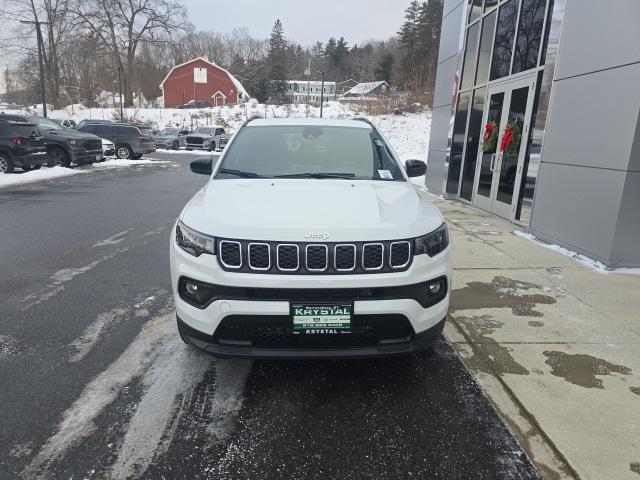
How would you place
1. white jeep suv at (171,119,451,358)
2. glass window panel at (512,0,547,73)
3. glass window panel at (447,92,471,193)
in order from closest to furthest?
1. white jeep suv at (171,119,451,358)
2. glass window panel at (512,0,547,73)
3. glass window panel at (447,92,471,193)

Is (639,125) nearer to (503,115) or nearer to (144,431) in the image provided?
(503,115)

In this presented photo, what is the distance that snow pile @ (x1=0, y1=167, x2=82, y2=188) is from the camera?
13.4 m

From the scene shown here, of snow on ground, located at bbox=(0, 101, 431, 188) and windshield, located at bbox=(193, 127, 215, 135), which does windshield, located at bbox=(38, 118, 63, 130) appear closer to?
snow on ground, located at bbox=(0, 101, 431, 188)

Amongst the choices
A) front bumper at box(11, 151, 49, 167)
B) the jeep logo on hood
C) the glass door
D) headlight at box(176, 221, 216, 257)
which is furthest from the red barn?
the jeep logo on hood

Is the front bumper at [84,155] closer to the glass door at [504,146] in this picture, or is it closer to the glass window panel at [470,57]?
the glass window panel at [470,57]

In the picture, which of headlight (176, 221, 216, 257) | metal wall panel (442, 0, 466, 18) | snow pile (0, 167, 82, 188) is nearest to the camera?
headlight (176, 221, 216, 257)

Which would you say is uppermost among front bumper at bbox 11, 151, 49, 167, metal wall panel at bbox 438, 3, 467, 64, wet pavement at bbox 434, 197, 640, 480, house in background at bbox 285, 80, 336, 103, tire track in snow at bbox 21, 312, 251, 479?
house in background at bbox 285, 80, 336, 103

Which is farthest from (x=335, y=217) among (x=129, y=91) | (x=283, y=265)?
(x=129, y=91)

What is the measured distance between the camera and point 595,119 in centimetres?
604

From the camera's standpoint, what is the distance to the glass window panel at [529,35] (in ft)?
26.5

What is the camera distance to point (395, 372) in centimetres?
323

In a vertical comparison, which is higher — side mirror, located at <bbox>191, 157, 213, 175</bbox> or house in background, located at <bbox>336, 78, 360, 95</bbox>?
house in background, located at <bbox>336, 78, 360, 95</bbox>

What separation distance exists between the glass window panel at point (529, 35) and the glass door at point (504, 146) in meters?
0.34

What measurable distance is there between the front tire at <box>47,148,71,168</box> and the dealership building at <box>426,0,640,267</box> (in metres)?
14.5
